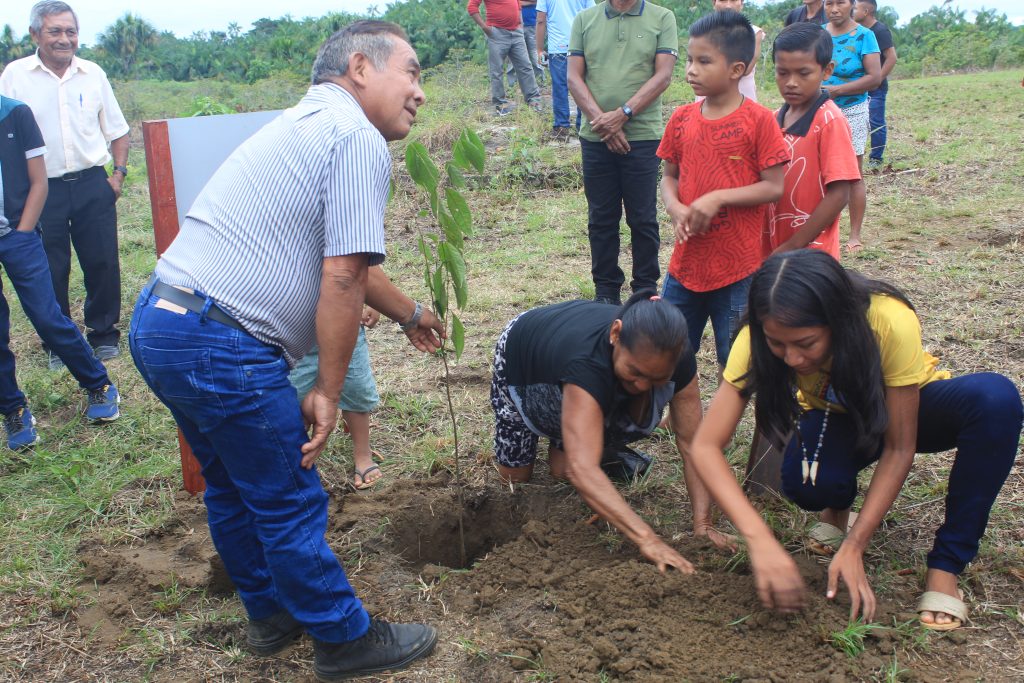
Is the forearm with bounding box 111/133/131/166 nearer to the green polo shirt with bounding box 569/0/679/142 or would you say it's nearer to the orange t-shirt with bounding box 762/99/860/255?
the green polo shirt with bounding box 569/0/679/142

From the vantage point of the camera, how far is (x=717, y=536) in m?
2.79

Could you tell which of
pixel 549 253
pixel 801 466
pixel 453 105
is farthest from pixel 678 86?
pixel 801 466

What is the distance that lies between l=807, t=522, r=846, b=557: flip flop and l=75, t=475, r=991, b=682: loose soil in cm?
11

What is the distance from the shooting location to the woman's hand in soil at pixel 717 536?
273 centimetres

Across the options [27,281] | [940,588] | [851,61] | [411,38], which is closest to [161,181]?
[27,281]

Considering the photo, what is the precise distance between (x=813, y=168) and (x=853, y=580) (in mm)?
1558

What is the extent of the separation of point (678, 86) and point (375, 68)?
10.0 metres

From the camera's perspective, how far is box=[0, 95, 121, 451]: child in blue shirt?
411cm

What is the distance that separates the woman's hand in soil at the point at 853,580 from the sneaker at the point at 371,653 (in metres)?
1.15

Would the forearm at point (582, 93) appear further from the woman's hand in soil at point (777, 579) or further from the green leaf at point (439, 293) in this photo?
the woman's hand in soil at point (777, 579)

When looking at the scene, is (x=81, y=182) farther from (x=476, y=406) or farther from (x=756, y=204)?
(x=756, y=204)

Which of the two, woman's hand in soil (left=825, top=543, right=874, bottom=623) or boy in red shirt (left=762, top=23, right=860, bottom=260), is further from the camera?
boy in red shirt (left=762, top=23, right=860, bottom=260)

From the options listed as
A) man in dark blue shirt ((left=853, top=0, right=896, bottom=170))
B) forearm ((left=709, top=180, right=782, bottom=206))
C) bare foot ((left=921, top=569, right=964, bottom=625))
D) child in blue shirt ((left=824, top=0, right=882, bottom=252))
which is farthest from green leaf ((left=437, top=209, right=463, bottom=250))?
man in dark blue shirt ((left=853, top=0, right=896, bottom=170))

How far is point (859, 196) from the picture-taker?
546 centimetres
